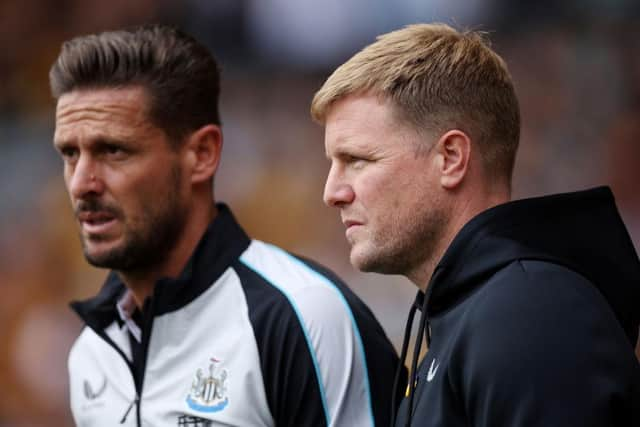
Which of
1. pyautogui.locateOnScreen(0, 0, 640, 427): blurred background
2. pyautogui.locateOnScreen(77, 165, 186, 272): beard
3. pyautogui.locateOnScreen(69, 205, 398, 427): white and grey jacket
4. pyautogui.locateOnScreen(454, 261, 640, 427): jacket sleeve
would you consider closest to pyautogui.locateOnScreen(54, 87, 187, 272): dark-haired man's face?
pyautogui.locateOnScreen(77, 165, 186, 272): beard

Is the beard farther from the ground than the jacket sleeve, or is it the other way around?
the beard

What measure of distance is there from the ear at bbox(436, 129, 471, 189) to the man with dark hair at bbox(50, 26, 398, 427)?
0.57m

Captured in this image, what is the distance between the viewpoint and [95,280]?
21.0 ft

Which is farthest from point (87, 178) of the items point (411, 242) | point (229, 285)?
point (411, 242)

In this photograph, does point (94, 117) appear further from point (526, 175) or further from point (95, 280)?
point (95, 280)

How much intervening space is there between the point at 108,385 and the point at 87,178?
0.51m

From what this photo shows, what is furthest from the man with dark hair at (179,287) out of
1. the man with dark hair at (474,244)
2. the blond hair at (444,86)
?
the blond hair at (444,86)

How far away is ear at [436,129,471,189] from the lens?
1.92 metres

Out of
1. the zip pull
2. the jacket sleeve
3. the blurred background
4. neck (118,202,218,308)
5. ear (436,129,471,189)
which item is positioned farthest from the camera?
the blurred background

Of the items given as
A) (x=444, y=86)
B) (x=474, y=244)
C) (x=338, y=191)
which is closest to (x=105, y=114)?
(x=338, y=191)

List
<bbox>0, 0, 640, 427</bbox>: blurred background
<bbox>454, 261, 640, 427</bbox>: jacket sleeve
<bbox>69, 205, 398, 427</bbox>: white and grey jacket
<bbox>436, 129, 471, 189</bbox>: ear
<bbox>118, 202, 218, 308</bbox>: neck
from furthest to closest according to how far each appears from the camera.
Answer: <bbox>0, 0, 640, 427</bbox>: blurred background → <bbox>118, 202, 218, 308</bbox>: neck → <bbox>69, 205, 398, 427</bbox>: white and grey jacket → <bbox>436, 129, 471, 189</bbox>: ear → <bbox>454, 261, 640, 427</bbox>: jacket sleeve

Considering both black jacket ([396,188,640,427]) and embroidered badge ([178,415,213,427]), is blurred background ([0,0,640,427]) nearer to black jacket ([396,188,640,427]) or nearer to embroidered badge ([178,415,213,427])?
embroidered badge ([178,415,213,427])

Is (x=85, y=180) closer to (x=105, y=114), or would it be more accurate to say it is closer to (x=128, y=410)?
(x=105, y=114)

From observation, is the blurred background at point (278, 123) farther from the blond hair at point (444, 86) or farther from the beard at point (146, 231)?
the blond hair at point (444, 86)
